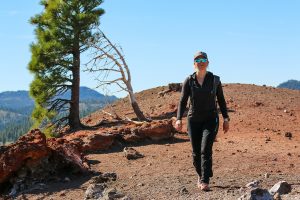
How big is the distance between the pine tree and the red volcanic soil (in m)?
7.51

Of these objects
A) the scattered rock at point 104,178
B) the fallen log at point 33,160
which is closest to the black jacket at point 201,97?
the scattered rock at point 104,178

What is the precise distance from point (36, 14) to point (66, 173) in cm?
1408

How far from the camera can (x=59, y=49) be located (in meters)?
23.6

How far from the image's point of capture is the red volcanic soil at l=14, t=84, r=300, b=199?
32.1 feet

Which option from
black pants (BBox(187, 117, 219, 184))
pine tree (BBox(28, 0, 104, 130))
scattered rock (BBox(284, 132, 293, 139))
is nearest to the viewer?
black pants (BBox(187, 117, 219, 184))

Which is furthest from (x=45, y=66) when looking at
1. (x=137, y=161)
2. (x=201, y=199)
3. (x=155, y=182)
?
(x=201, y=199)

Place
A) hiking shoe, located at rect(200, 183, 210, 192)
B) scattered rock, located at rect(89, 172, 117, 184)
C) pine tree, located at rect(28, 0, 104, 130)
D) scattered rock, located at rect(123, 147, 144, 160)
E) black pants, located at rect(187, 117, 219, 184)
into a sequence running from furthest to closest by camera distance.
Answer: pine tree, located at rect(28, 0, 104, 130), scattered rock, located at rect(123, 147, 144, 160), scattered rock, located at rect(89, 172, 117, 184), hiking shoe, located at rect(200, 183, 210, 192), black pants, located at rect(187, 117, 219, 184)

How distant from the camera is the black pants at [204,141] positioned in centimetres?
893

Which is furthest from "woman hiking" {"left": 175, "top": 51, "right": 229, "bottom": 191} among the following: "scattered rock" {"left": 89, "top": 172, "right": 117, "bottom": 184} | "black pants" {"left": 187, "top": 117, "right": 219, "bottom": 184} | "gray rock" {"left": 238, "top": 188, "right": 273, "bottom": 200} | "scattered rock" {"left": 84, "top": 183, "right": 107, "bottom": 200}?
"scattered rock" {"left": 89, "top": 172, "right": 117, "bottom": 184}

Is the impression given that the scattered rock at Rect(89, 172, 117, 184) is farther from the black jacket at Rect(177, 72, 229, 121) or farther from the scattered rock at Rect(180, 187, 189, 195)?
the black jacket at Rect(177, 72, 229, 121)

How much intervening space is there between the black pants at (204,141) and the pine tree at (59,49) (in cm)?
1530

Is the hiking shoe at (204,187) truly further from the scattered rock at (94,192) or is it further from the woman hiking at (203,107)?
the scattered rock at (94,192)

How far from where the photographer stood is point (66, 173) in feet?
39.5

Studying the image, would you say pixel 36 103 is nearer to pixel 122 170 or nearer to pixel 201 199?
pixel 122 170
